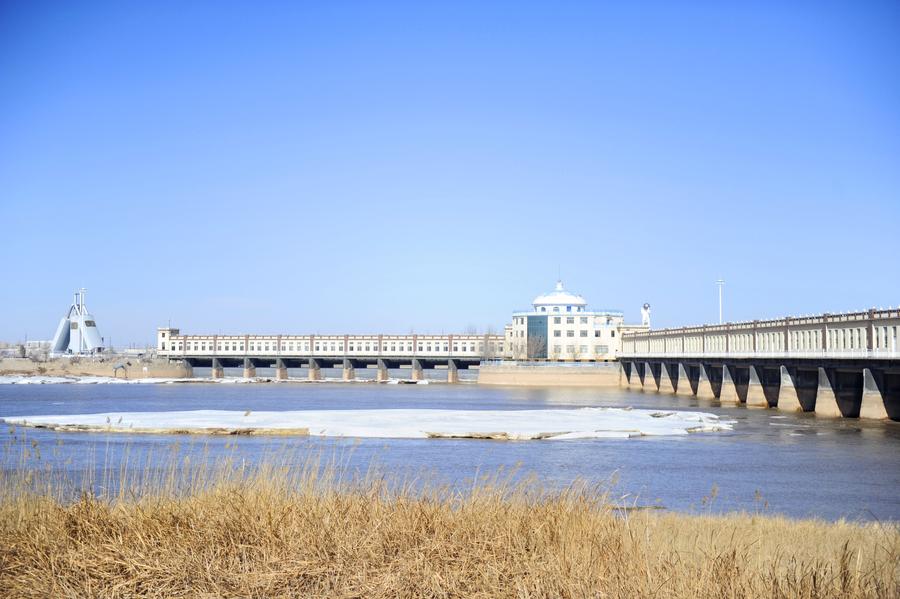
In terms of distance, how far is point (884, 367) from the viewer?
176 ft

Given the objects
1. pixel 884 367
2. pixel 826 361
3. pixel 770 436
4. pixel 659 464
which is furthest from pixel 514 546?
pixel 826 361

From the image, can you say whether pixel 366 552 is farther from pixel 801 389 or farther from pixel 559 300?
pixel 559 300

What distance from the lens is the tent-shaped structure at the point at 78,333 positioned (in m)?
179

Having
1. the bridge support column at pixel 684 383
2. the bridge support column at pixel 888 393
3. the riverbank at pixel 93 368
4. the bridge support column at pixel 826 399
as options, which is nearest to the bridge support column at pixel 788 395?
the bridge support column at pixel 826 399

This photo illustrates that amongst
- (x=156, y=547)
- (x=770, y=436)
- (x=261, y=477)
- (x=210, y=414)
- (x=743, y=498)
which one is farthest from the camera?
(x=210, y=414)

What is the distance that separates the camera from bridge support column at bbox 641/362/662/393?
107 m

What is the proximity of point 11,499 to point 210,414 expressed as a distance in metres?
39.6

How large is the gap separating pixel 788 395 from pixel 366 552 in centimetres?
6123

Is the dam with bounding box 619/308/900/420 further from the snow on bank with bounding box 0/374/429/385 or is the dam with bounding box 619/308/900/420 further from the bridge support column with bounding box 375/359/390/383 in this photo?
the bridge support column with bounding box 375/359/390/383

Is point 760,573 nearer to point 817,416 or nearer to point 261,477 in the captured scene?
point 261,477

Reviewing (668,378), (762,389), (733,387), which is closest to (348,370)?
(668,378)

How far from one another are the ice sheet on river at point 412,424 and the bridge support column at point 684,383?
128ft

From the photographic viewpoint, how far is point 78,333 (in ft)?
593

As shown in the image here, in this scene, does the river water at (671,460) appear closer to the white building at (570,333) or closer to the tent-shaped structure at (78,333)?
the white building at (570,333)
